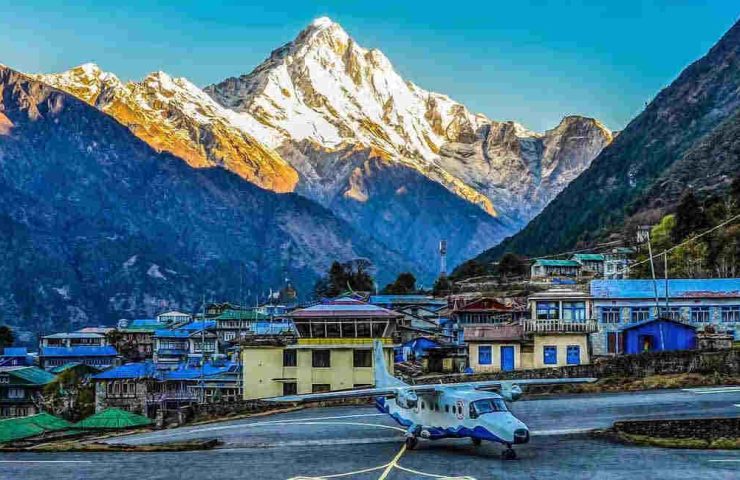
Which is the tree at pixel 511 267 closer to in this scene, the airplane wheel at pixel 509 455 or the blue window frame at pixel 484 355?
the blue window frame at pixel 484 355

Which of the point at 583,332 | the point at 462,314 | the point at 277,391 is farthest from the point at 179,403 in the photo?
the point at 583,332

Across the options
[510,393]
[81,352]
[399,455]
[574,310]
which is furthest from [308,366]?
[81,352]

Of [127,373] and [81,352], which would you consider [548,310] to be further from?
[81,352]

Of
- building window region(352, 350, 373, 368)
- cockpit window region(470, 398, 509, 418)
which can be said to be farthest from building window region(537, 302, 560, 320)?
cockpit window region(470, 398, 509, 418)

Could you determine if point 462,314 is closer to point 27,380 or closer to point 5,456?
point 27,380

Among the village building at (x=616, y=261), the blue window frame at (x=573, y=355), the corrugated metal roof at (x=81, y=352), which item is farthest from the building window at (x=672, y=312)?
the corrugated metal roof at (x=81, y=352)

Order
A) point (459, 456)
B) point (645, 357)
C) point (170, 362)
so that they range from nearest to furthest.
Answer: point (459, 456) → point (645, 357) → point (170, 362)
